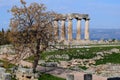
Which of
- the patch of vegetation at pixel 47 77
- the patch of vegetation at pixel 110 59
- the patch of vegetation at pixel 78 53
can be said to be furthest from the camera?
the patch of vegetation at pixel 78 53

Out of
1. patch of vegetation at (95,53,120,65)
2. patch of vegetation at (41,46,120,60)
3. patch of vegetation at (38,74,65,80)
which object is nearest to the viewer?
patch of vegetation at (38,74,65,80)

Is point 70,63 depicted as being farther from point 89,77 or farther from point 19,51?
point 89,77

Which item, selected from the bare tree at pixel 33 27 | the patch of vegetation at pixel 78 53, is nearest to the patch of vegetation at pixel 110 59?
the patch of vegetation at pixel 78 53

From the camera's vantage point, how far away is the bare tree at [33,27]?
1529 inches

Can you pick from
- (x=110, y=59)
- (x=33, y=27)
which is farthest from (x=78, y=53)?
(x=33, y=27)

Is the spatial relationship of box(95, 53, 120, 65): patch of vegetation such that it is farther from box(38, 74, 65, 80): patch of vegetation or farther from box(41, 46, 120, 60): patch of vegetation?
box(38, 74, 65, 80): patch of vegetation

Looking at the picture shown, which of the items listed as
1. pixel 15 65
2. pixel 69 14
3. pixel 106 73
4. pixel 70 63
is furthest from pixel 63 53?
pixel 69 14

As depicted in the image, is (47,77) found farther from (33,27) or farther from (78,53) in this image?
(78,53)

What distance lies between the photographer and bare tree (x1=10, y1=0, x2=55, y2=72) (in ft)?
127

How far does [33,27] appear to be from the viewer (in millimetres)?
38781

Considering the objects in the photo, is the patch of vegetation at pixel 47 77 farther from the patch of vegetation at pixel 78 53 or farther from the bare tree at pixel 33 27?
the patch of vegetation at pixel 78 53

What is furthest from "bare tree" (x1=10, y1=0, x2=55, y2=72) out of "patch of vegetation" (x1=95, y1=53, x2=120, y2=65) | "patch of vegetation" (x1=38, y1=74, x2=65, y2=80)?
"patch of vegetation" (x1=95, y1=53, x2=120, y2=65)

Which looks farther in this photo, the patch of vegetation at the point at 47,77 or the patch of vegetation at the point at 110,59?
the patch of vegetation at the point at 110,59

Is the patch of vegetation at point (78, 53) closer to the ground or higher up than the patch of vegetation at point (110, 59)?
higher up
